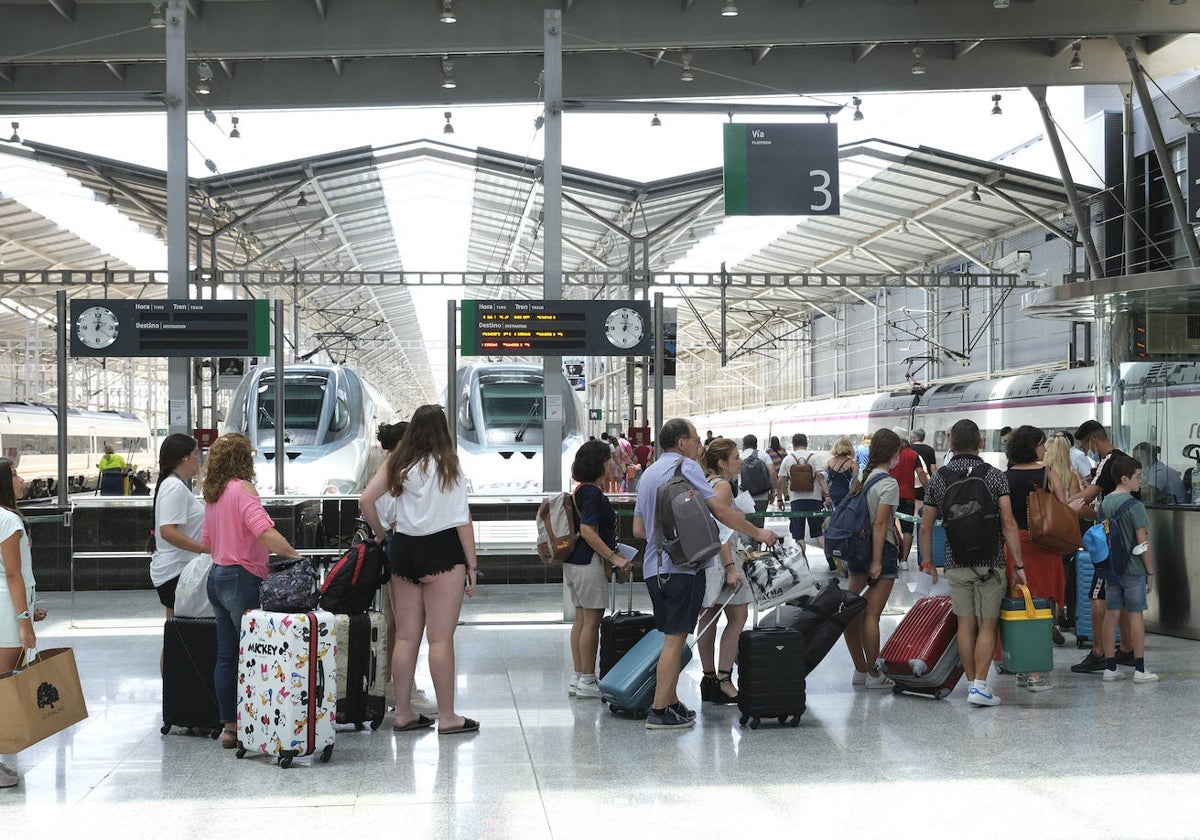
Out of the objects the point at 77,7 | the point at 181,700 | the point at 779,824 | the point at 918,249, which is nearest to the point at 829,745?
the point at 779,824

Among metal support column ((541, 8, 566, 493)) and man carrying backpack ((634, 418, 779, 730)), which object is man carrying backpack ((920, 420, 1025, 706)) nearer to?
man carrying backpack ((634, 418, 779, 730))

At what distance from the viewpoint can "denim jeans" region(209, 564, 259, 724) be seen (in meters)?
6.20

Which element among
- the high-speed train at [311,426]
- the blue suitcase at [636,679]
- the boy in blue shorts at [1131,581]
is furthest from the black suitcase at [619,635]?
the high-speed train at [311,426]

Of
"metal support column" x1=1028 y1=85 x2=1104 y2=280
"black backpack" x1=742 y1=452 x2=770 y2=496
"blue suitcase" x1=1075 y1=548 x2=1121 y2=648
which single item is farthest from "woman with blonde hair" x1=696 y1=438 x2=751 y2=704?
"metal support column" x1=1028 y1=85 x2=1104 y2=280

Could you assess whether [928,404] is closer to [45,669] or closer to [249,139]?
[249,139]

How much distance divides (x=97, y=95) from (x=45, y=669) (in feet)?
23.3

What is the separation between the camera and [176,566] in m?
7.00

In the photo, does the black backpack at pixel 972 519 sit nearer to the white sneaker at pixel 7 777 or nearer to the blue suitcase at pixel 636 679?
the blue suitcase at pixel 636 679

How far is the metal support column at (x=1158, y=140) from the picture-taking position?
1564 cm

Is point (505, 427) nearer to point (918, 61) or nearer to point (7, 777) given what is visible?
point (918, 61)

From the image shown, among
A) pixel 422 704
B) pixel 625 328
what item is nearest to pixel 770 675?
pixel 422 704

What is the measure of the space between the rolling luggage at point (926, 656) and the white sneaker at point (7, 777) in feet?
15.2

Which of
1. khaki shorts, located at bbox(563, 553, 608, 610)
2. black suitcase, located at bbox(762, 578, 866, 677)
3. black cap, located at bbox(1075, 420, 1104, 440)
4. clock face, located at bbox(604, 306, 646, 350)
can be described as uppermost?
clock face, located at bbox(604, 306, 646, 350)

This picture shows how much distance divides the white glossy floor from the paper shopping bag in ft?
0.82
